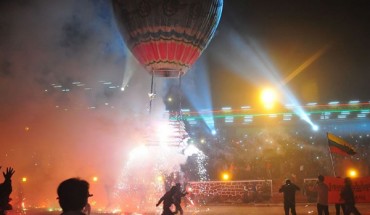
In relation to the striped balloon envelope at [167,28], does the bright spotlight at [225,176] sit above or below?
below

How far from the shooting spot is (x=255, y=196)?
1845 centimetres

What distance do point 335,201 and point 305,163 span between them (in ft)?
33.3

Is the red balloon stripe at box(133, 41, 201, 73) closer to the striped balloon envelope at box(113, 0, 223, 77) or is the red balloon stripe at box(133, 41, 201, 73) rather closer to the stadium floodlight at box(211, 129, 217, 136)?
the striped balloon envelope at box(113, 0, 223, 77)

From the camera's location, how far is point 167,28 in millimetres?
12250

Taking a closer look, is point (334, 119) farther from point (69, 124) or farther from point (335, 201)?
point (69, 124)

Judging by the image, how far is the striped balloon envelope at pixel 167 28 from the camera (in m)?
12.1

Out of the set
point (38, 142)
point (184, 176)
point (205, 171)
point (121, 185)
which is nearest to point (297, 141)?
point (205, 171)

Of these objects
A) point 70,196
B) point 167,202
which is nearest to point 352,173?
point 167,202

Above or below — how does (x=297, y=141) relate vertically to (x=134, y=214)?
above

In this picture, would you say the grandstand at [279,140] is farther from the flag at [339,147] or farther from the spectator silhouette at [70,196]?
the spectator silhouette at [70,196]

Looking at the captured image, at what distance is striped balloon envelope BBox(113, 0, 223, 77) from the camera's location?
12.1 metres

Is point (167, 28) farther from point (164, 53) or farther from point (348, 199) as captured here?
point (348, 199)

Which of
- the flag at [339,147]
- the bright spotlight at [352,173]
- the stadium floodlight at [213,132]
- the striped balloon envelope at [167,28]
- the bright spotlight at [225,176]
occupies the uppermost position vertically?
the striped balloon envelope at [167,28]

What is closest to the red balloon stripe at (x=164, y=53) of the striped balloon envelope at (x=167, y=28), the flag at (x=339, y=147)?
the striped balloon envelope at (x=167, y=28)
